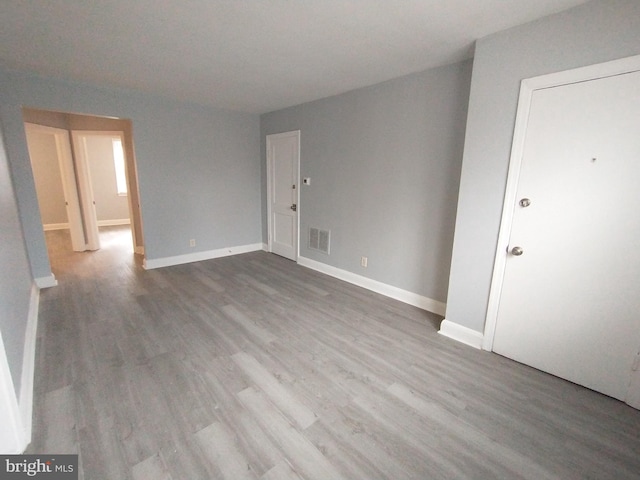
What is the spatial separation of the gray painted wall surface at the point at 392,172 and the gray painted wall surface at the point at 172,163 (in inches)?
53.9

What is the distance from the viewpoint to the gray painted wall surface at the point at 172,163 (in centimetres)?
330

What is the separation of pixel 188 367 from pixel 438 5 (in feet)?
10.1

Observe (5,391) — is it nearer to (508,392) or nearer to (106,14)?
(106,14)

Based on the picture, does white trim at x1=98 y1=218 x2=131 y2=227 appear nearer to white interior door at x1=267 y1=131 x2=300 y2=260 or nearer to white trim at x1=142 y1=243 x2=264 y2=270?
white trim at x1=142 y1=243 x2=264 y2=270

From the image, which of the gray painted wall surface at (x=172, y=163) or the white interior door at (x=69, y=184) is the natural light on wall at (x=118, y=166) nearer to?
the white interior door at (x=69, y=184)

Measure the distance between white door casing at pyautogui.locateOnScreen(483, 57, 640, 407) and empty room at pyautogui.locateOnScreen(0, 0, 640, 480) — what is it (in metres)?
0.01

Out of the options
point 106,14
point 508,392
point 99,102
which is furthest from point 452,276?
point 99,102

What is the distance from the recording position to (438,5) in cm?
180

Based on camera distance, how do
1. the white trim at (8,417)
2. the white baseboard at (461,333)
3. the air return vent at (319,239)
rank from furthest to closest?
the air return vent at (319,239) → the white baseboard at (461,333) → the white trim at (8,417)

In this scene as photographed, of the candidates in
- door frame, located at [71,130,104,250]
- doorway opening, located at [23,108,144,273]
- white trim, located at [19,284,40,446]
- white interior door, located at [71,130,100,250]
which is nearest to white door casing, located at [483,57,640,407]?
white trim, located at [19,284,40,446]

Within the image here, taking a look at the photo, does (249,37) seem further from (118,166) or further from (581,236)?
(118,166)

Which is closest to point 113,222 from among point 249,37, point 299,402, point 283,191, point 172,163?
point 172,163

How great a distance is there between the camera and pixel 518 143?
207 cm

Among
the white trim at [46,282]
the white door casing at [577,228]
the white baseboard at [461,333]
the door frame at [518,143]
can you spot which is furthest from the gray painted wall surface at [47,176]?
the white door casing at [577,228]
